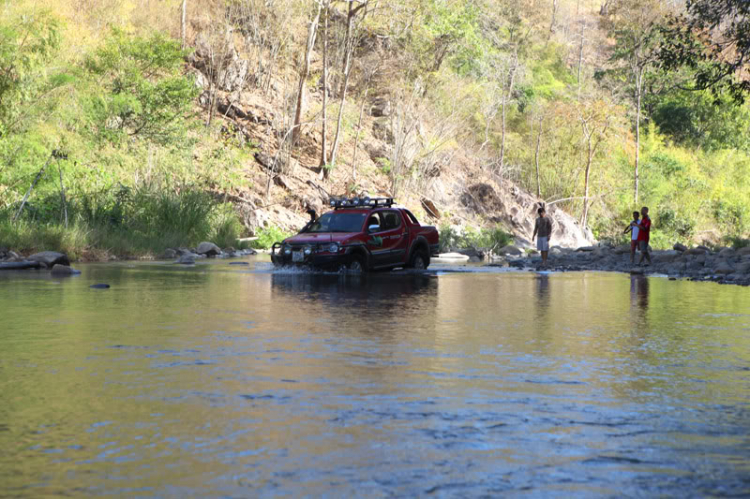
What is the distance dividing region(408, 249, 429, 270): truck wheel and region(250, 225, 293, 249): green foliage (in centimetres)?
1549

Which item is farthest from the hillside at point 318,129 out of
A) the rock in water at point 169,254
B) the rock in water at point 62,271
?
the rock in water at point 62,271

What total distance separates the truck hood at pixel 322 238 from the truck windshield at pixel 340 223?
1.10 ft

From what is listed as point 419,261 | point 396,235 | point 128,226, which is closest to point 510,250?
point 128,226

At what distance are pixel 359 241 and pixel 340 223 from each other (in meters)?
1.02

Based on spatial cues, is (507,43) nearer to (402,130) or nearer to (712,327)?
(402,130)

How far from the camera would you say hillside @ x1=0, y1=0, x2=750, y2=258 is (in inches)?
1188

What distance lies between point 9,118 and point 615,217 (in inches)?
1484

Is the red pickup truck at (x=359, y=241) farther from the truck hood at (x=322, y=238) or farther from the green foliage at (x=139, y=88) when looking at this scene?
the green foliage at (x=139, y=88)

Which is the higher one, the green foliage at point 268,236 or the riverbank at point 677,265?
the green foliage at point 268,236

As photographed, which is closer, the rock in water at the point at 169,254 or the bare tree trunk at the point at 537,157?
the rock in water at the point at 169,254

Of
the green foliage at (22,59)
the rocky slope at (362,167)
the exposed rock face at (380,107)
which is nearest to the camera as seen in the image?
the green foliage at (22,59)

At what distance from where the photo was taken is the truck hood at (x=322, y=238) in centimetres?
2083

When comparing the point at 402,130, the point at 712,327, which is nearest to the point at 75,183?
the point at 402,130

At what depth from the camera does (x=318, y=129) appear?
53.0 meters
